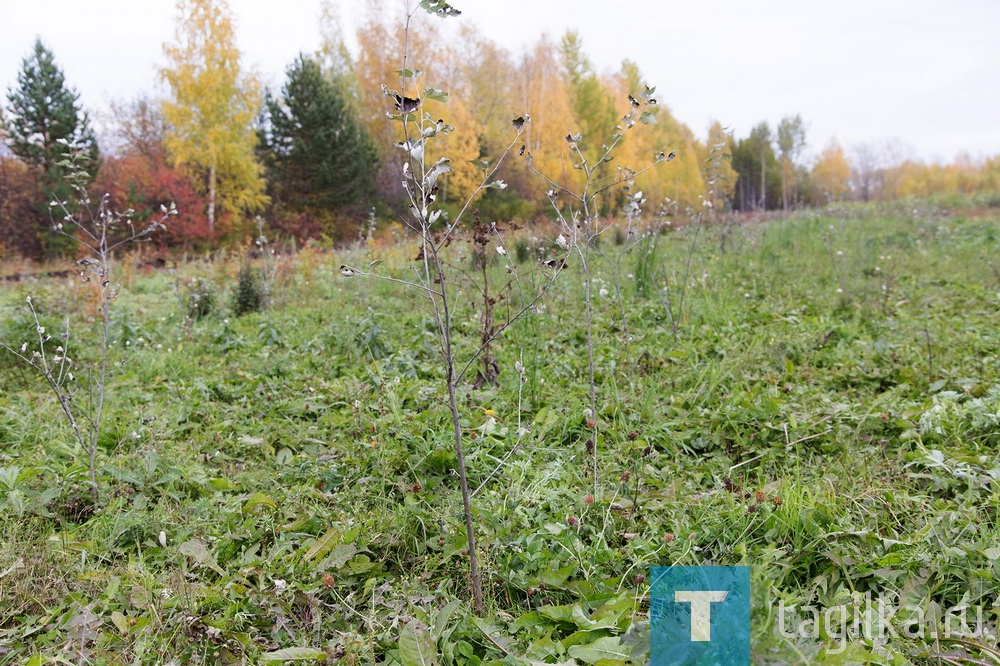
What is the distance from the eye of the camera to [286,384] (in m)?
3.66

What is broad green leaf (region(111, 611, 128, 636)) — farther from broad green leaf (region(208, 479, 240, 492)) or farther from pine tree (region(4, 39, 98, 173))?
pine tree (region(4, 39, 98, 173))

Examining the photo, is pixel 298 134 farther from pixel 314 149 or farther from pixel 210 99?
pixel 210 99

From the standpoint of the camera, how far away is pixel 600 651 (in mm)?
1340

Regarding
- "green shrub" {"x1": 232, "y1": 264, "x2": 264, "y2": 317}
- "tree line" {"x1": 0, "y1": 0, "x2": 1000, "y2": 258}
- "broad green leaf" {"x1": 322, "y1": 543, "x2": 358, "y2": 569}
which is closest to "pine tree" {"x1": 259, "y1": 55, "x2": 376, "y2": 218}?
"tree line" {"x1": 0, "y1": 0, "x2": 1000, "y2": 258}

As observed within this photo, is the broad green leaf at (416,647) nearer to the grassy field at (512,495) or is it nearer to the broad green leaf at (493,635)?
the grassy field at (512,495)

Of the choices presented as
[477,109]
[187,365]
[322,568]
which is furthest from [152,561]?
[477,109]

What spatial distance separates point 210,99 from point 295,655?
828 inches

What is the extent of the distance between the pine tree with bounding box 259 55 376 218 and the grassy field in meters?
17.7

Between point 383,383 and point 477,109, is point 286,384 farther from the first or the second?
point 477,109

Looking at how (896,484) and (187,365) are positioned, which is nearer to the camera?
(896,484)

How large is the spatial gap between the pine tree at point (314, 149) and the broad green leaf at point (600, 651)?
69.4ft

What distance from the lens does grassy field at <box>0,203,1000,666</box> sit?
1516mm

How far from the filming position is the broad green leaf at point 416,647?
4.41ft

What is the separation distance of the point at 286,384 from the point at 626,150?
20379mm
